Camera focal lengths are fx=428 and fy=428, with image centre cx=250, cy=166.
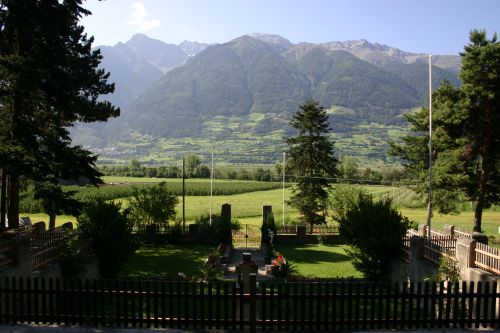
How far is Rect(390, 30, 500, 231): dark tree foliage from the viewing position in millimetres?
28677

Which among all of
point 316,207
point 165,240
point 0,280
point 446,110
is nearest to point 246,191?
point 316,207

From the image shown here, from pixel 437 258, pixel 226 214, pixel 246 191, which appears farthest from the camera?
pixel 246 191

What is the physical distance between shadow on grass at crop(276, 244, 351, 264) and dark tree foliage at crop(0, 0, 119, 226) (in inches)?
552

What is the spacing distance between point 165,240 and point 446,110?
2292 centimetres

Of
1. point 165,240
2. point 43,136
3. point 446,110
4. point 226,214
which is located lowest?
point 165,240

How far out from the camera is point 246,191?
9350 centimetres

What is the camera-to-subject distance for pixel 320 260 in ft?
91.4

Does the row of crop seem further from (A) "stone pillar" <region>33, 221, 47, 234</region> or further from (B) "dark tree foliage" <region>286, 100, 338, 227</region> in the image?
(A) "stone pillar" <region>33, 221, 47, 234</region>

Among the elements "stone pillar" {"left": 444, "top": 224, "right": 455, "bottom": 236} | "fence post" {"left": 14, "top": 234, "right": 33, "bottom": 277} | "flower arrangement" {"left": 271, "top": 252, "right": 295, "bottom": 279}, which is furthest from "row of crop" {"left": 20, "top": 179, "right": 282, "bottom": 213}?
"fence post" {"left": 14, "top": 234, "right": 33, "bottom": 277}

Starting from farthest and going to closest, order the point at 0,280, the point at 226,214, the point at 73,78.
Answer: the point at 226,214 < the point at 73,78 < the point at 0,280

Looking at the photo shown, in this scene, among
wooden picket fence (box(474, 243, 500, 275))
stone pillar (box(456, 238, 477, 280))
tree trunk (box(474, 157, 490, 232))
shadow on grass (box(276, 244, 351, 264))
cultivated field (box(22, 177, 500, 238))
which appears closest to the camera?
wooden picket fence (box(474, 243, 500, 275))

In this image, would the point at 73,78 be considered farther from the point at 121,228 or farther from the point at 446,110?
the point at 446,110

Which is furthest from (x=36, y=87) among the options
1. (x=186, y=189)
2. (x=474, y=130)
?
(x=186, y=189)

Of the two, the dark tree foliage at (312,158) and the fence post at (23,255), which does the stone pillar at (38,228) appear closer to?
the fence post at (23,255)
